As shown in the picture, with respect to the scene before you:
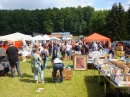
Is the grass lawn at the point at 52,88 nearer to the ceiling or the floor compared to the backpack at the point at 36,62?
nearer to the floor

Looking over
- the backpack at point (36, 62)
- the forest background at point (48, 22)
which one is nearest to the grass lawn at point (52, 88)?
the backpack at point (36, 62)

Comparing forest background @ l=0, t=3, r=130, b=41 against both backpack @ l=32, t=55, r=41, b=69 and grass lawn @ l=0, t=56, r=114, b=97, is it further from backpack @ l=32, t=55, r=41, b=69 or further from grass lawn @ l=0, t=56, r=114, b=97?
backpack @ l=32, t=55, r=41, b=69

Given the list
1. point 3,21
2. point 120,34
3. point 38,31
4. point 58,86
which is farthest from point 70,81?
point 3,21

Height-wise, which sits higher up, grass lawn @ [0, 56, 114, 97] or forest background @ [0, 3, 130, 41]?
forest background @ [0, 3, 130, 41]

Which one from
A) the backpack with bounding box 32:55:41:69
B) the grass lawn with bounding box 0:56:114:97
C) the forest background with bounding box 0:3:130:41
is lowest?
the grass lawn with bounding box 0:56:114:97

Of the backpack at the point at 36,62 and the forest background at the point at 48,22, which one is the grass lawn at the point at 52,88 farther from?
the forest background at the point at 48,22

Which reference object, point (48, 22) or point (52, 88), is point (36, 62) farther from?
point (48, 22)

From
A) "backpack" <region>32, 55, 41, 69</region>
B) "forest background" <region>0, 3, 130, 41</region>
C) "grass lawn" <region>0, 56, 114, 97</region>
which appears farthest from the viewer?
"forest background" <region>0, 3, 130, 41</region>

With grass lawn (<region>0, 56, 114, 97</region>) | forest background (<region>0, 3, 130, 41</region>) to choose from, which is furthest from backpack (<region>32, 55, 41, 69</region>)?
forest background (<region>0, 3, 130, 41</region>)

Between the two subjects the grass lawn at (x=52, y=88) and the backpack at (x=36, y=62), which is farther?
the backpack at (x=36, y=62)

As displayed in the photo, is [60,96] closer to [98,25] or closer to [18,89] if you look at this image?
[18,89]

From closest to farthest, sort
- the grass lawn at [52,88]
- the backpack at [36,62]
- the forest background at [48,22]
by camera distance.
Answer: the grass lawn at [52,88] < the backpack at [36,62] < the forest background at [48,22]

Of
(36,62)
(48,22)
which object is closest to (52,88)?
(36,62)

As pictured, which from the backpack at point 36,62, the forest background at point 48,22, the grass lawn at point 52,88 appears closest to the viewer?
the grass lawn at point 52,88
